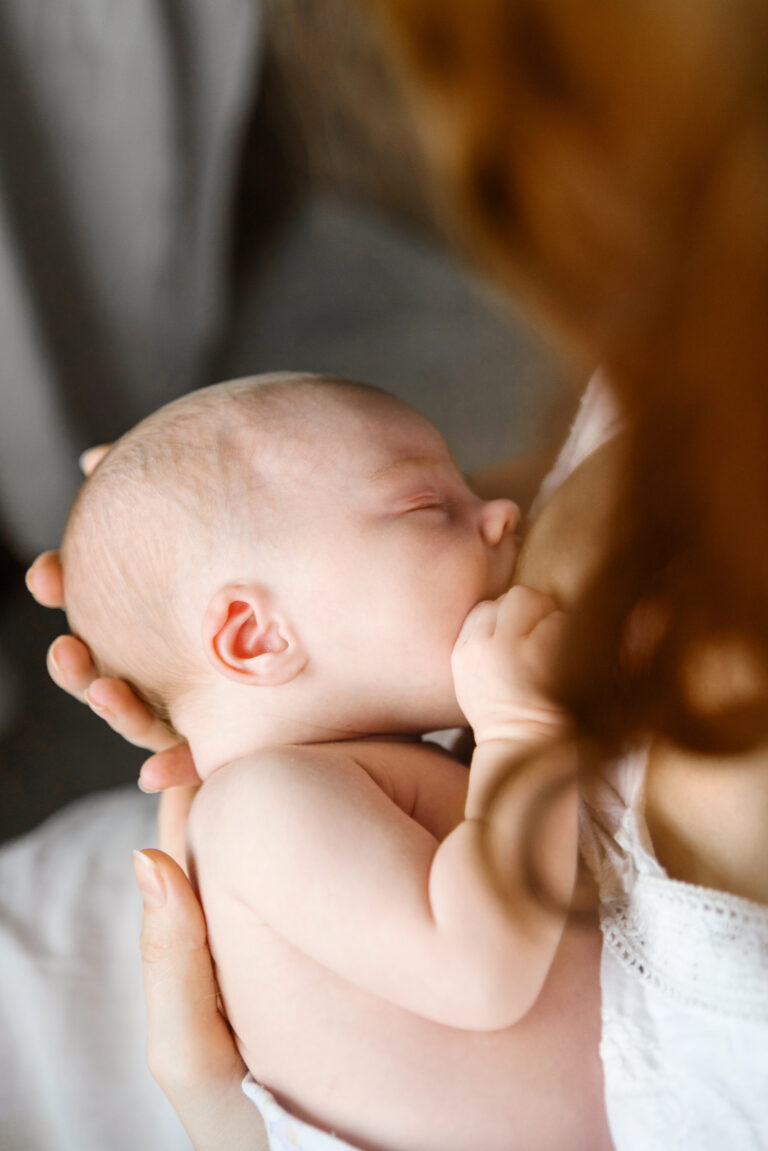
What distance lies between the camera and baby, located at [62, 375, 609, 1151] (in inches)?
27.0

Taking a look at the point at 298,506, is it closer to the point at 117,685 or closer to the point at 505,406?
the point at 117,685

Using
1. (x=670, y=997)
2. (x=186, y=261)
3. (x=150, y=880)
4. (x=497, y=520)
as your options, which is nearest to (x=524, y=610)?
(x=497, y=520)

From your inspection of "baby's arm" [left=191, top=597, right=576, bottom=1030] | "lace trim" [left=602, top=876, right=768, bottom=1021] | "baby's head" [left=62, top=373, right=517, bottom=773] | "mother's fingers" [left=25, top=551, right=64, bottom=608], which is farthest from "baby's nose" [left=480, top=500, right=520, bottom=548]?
"mother's fingers" [left=25, top=551, right=64, bottom=608]

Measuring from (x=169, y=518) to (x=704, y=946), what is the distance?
20.9 inches

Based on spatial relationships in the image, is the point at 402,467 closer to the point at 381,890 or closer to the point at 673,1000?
the point at 381,890

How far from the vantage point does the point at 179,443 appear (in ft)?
2.92

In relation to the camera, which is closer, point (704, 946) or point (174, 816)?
point (704, 946)

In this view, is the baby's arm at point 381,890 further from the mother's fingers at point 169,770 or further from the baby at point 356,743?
the mother's fingers at point 169,770

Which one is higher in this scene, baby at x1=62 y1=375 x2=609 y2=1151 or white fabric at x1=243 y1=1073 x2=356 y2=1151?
baby at x1=62 y1=375 x2=609 y2=1151

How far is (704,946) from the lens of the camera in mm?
639

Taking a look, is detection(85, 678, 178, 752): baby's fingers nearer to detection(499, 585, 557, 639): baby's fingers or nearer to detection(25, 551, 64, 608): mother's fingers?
detection(25, 551, 64, 608): mother's fingers

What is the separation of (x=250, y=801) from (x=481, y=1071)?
0.83 feet

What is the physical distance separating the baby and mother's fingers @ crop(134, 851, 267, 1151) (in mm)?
26

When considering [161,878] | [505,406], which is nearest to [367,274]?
[505,406]
